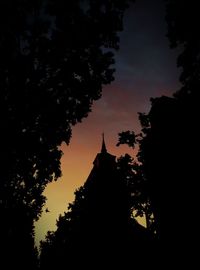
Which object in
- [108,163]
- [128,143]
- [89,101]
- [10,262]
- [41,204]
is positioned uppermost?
[108,163]

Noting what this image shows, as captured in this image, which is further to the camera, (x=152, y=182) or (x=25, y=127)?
(x=152, y=182)

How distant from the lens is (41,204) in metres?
15.1

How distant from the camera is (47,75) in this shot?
41.5ft

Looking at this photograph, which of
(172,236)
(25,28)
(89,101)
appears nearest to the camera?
(25,28)

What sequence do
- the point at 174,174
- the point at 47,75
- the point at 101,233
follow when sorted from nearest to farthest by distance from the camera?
the point at 47,75 → the point at 174,174 → the point at 101,233

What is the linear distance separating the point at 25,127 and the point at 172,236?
9.83 metres

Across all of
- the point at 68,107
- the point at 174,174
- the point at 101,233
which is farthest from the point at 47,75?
the point at 101,233

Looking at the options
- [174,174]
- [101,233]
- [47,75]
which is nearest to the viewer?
[47,75]

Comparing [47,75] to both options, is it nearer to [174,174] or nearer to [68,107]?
[68,107]

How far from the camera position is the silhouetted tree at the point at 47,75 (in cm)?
1202

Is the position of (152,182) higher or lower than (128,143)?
lower

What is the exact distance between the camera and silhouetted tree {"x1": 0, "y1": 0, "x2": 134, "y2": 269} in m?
12.0

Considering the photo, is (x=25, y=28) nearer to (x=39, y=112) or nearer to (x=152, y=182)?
(x=39, y=112)

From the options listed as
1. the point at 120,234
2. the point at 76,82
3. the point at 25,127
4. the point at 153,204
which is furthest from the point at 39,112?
the point at 120,234
